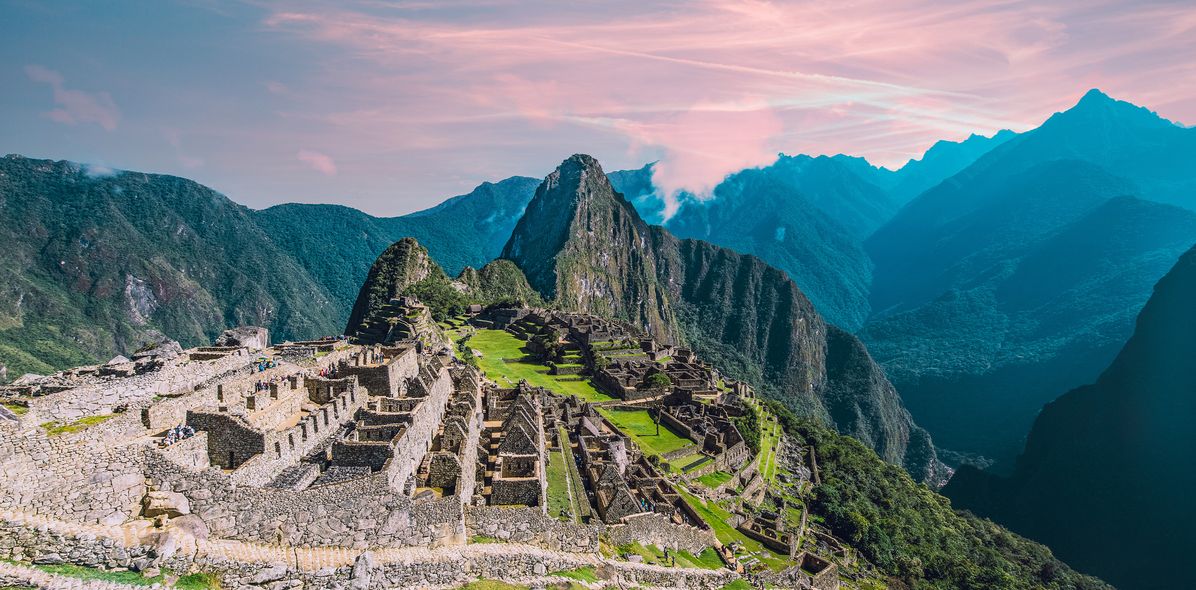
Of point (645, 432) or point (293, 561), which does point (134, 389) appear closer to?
point (293, 561)

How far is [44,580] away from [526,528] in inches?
515

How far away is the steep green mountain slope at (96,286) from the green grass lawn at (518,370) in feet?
285

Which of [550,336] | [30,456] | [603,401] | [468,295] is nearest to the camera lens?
[30,456]

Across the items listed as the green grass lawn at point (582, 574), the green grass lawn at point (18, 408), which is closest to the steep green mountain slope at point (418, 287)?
the green grass lawn at point (18, 408)

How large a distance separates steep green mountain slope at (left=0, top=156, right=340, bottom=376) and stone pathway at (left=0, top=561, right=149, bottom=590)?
4933 inches

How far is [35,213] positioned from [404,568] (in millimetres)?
233006

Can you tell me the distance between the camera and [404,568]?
1639cm

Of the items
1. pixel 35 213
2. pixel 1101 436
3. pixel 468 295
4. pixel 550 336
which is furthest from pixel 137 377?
pixel 35 213

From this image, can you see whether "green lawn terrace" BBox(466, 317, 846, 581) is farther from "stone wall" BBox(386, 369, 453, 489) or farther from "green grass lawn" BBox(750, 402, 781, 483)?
"stone wall" BBox(386, 369, 453, 489)

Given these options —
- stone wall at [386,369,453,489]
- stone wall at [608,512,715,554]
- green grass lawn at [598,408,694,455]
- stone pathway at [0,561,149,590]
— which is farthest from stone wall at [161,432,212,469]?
green grass lawn at [598,408,694,455]

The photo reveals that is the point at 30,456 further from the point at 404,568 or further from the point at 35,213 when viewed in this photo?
the point at 35,213

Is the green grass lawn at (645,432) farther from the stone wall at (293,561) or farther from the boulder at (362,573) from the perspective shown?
the boulder at (362,573)

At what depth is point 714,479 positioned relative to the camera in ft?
163

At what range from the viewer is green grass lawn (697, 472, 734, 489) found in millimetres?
48125
